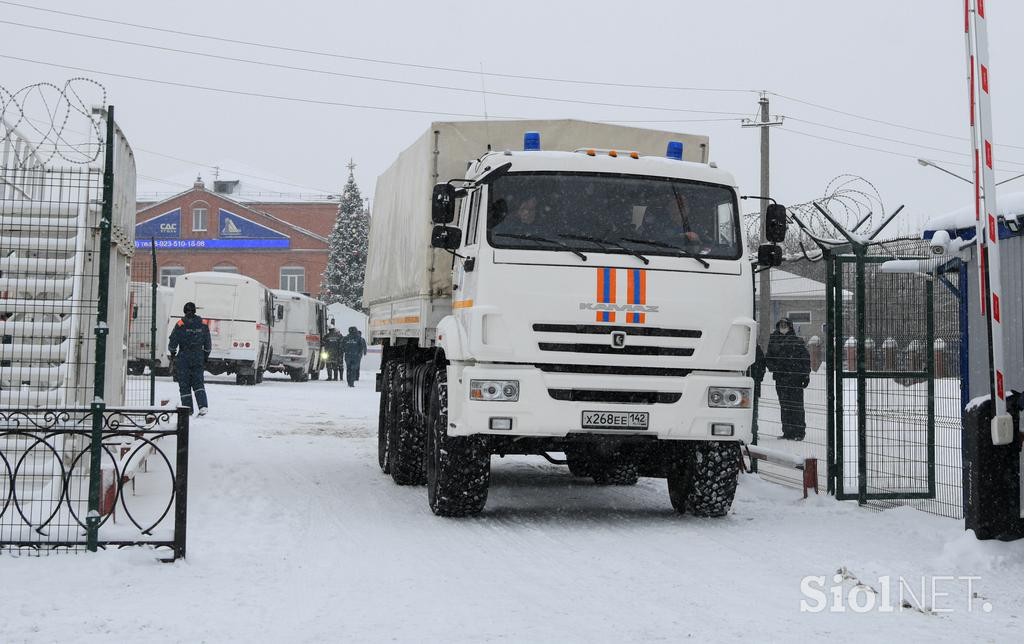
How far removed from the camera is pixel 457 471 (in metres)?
9.36

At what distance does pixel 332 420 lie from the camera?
21.2 metres

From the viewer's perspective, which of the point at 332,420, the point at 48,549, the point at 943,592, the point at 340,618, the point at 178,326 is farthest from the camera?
the point at 332,420

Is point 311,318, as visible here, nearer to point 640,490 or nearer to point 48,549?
point 640,490

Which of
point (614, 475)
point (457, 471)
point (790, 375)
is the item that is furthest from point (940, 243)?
point (614, 475)

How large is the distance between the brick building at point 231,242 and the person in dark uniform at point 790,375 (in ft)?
224

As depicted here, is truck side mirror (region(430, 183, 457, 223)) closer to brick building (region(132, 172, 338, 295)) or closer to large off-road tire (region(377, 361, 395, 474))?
large off-road tire (region(377, 361, 395, 474))

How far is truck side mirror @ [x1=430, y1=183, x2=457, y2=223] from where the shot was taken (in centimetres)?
934

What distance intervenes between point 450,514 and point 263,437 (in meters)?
8.03

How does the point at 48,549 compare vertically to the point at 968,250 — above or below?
below

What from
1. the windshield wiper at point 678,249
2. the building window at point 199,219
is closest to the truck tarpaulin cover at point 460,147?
the windshield wiper at point 678,249

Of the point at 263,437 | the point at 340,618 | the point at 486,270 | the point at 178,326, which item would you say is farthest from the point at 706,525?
the point at 178,326

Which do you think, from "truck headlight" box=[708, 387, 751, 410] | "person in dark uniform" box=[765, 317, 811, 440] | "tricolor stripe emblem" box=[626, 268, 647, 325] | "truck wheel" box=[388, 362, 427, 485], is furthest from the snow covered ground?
"tricolor stripe emblem" box=[626, 268, 647, 325]

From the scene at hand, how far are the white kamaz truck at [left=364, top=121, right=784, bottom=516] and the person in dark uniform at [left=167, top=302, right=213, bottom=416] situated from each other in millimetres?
10196

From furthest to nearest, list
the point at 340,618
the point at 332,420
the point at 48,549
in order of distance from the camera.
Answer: the point at 332,420, the point at 48,549, the point at 340,618
